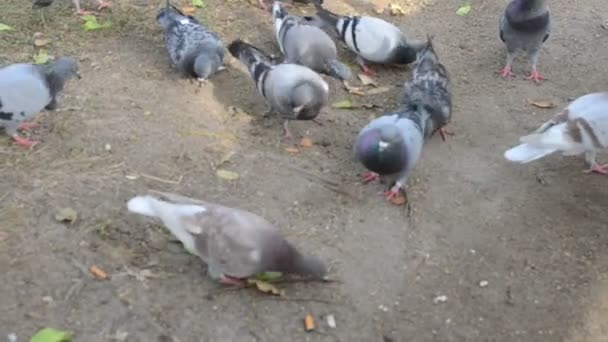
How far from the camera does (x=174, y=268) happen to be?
13.3 ft

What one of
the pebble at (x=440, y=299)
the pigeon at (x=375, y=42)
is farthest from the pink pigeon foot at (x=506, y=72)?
the pebble at (x=440, y=299)

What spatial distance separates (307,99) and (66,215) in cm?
177

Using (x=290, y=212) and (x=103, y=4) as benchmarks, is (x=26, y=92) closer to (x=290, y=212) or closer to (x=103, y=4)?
(x=290, y=212)

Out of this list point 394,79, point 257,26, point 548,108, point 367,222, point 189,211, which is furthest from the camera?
point 257,26

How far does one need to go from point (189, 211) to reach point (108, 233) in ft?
2.13

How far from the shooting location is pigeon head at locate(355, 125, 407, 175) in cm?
467

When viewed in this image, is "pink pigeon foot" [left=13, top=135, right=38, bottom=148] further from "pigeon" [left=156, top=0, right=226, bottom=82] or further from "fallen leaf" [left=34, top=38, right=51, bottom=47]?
"fallen leaf" [left=34, top=38, right=51, bottom=47]

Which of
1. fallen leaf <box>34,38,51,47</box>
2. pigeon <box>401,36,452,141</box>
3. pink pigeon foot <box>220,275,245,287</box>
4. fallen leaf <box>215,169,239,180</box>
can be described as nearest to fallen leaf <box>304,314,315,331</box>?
pink pigeon foot <box>220,275,245,287</box>

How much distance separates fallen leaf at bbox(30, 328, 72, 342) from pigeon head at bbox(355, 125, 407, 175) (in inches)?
80.5

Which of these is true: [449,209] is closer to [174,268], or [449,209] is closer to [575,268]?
[575,268]

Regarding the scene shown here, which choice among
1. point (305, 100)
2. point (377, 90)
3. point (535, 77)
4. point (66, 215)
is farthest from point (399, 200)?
point (535, 77)

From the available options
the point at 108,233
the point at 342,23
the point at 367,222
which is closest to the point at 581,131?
the point at 367,222

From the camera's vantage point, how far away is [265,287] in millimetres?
3955

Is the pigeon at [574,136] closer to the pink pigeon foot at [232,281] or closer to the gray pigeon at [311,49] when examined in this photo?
the gray pigeon at [311,49]
